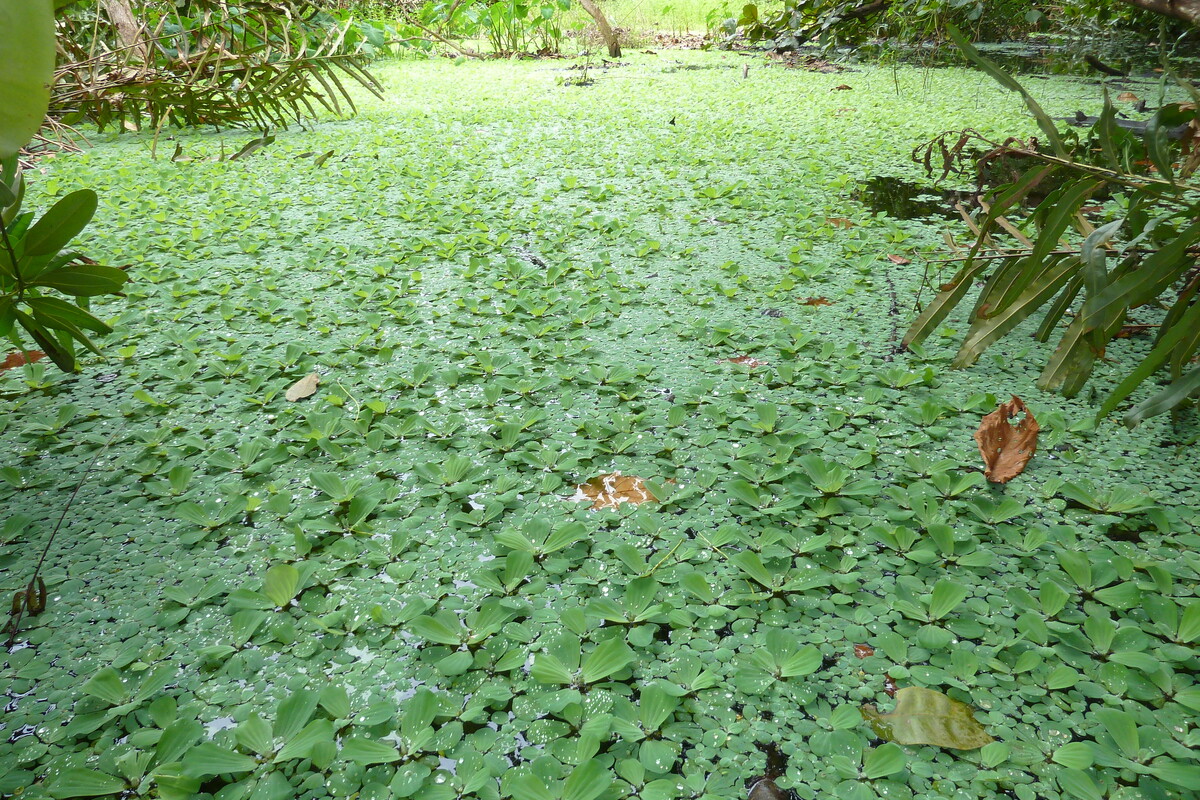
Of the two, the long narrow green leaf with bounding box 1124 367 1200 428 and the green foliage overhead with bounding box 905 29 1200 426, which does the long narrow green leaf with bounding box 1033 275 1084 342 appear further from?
the long narrow green leaf with bounding box 1124 367 1200 428

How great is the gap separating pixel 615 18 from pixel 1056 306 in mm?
10451

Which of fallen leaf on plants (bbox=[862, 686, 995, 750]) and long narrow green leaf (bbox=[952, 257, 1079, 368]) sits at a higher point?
long narrow green leaf (bbox=[952, 257, 1079, 368])

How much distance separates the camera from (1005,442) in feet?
3.87

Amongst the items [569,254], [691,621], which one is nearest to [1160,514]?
[691,621]

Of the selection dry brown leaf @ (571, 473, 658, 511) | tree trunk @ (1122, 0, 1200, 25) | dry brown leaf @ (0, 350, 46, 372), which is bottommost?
dry brown leaf @ (571, 473, 658, 511)

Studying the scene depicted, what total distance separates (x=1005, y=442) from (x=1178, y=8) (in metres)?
1.07

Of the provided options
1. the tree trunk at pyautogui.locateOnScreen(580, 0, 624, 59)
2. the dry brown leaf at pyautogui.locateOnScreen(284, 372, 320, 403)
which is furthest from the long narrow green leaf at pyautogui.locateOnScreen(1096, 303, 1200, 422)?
the tree trunk at pyautogui.locateOnScreen(580, 0, 624, 59)

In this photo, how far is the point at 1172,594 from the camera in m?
0.88

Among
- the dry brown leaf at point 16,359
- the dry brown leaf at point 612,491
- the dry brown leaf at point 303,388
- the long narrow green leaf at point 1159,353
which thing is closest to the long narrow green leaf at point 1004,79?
the long narrow green leaf at point 1159,353

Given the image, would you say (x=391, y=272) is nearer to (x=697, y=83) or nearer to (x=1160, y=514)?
(x=1160, y=514)

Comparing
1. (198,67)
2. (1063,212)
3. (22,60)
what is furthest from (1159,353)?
(198,67)

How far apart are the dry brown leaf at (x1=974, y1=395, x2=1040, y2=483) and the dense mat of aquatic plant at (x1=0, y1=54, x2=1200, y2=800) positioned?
0.03 meters

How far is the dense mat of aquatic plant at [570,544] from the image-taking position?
724mm

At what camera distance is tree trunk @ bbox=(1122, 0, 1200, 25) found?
4.56 ft
